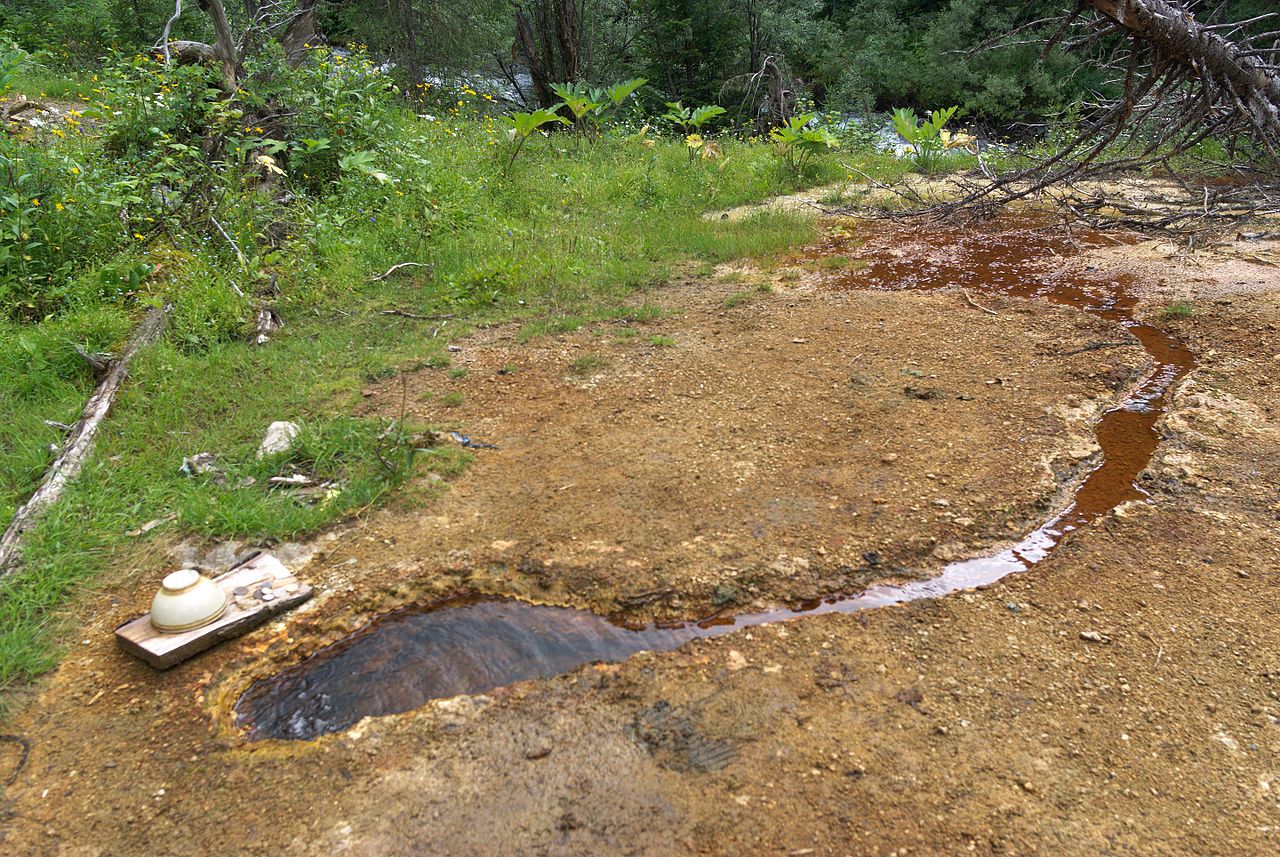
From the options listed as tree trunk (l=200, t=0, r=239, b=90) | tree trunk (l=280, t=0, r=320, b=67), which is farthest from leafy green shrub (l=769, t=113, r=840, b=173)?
tree trunk (l=200, t=0, r=239, b=90)

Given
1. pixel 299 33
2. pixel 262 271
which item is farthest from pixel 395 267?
pixel 299 33

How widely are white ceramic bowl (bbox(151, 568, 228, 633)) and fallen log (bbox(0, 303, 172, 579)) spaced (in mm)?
725

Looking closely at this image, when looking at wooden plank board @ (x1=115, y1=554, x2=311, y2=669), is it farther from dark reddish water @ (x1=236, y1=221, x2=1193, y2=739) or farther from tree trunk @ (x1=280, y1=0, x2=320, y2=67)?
tree trunk @ (x1=280, y1=0, x2=320, y2=67)

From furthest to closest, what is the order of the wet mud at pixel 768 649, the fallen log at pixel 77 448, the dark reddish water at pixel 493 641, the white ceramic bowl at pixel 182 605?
the fallen log at pixel 77 448 < the white ceramic bowl at pixel 182 605 < the dark reddish water at pixel 493 641 < the wet mud at pixel 768 649

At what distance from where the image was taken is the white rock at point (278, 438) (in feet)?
11.7

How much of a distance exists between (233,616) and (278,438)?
3.89 ft

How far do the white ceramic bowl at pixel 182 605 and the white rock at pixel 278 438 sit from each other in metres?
1.03

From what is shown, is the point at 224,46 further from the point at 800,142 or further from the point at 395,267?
the point at 800,142

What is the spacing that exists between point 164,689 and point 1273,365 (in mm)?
5226

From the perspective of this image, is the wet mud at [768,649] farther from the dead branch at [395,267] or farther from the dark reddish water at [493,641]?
the dead branch at [395,267]

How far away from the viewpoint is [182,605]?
2.54 m

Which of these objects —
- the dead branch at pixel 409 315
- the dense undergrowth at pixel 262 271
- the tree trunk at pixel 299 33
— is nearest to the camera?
the dense undergrowth at pixel 262 271

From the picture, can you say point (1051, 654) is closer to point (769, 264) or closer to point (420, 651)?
point (420, 651)

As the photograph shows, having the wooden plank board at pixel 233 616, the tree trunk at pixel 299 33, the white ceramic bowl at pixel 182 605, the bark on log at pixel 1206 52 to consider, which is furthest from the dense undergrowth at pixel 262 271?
the bark on log at pixel 1206 52
